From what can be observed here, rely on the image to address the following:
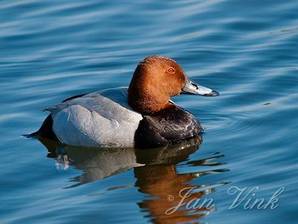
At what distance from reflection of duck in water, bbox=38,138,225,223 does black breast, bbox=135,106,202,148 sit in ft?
0.23

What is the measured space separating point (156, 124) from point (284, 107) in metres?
1.27

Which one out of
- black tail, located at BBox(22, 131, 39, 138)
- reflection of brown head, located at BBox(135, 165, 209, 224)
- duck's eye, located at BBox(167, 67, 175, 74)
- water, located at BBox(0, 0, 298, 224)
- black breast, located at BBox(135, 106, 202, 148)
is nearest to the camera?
reflection of brown head, located at BBox(135, 165, 209, 224)

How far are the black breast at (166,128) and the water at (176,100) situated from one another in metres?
A: 0.12

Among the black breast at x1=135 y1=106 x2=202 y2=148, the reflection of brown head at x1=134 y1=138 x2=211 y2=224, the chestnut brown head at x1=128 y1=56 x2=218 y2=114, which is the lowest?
the reflection of brown head at x1=134 y1=138 x2=211 y2=224

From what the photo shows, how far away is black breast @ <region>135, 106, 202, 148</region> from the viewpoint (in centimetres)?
891

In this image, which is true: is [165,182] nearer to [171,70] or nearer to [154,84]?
[154,84]

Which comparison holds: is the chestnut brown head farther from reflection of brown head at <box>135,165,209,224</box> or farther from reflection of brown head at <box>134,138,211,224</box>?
reflection of brown head at <box>135,165,209,224</box>

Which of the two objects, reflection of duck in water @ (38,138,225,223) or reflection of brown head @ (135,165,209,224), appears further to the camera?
reflection of duck in water @ (38,138,225,223)

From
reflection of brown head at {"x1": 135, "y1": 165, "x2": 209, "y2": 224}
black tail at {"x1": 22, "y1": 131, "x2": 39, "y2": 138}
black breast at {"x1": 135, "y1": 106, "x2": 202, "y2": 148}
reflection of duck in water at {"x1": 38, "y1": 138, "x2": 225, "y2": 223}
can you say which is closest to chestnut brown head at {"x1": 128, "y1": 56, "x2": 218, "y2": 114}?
black breast at {"x1": 135, "y1": 106, "x2": 202, "y2": 148}

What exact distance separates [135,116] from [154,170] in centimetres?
74

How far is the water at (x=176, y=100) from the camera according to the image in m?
7.41

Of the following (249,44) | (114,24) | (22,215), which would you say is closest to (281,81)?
(249,44)

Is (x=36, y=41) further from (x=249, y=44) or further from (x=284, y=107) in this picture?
(x=284, y=107)

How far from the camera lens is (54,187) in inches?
311
